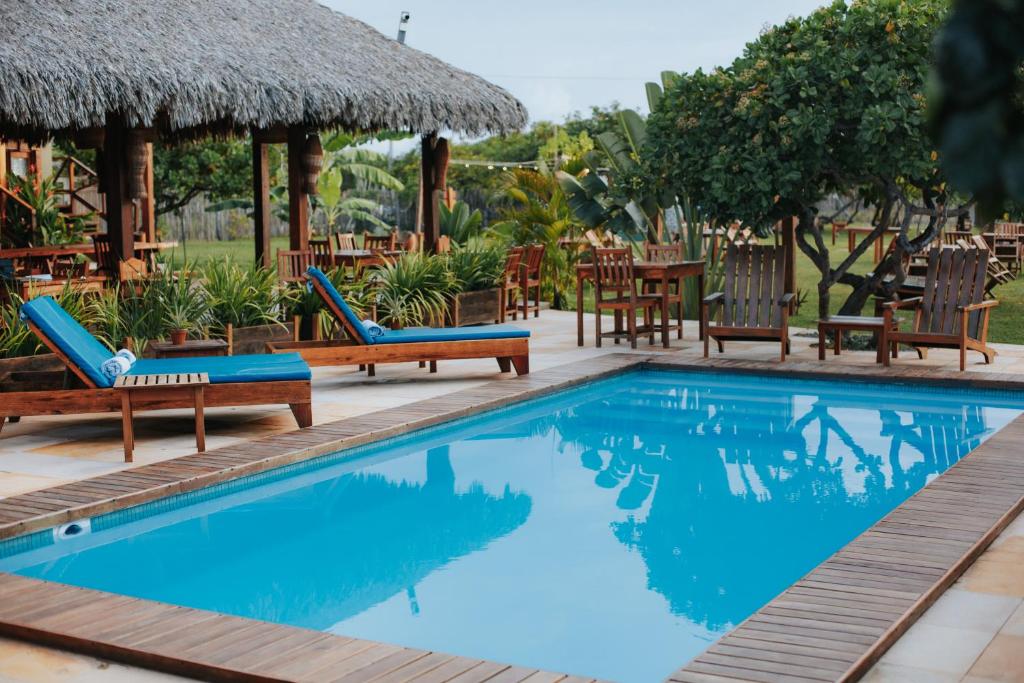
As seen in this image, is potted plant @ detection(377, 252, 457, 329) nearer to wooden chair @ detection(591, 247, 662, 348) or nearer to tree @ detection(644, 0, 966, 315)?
wooden chair @ detection(591, 247, 662, 348)

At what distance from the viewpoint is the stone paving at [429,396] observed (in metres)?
3.77

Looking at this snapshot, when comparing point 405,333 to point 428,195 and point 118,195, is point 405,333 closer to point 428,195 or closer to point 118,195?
point 118,195

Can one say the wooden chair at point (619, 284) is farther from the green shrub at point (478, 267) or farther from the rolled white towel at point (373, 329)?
the rolled white towel at point (373, 329)

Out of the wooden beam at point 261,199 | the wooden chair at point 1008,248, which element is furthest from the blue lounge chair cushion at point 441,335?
the wooden chair at point 1008,248

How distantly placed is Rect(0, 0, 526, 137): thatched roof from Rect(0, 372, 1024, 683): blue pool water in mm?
4527

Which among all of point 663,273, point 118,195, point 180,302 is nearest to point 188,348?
point 180,302

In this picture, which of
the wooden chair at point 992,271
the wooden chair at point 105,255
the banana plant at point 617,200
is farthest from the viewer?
the wooden chair at point 992,271

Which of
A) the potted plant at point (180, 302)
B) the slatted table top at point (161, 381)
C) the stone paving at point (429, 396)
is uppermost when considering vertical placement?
the potted plant at point (180, 302)

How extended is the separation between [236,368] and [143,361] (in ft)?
2.48

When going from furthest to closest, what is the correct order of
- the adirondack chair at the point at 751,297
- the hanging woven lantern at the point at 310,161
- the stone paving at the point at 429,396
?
1. the hanging woven lantern at the point at 310,161
2. the adirondack chair at the point at 751,297
3. the stone paving at the point at 429,396

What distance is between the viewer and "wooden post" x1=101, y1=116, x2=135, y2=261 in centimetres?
1120

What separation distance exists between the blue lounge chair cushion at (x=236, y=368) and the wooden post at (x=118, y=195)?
12.4 ft

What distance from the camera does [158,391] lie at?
22.3 feet

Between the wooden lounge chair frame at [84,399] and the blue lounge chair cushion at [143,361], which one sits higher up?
the blue lounge chair cushion at [143,361]
